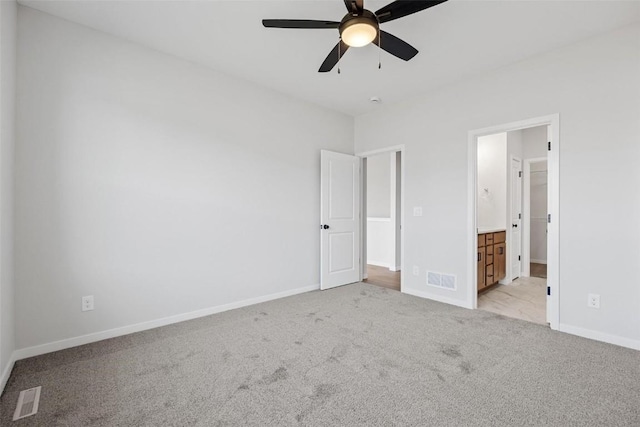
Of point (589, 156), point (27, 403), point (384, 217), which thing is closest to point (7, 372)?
point (27, 403)

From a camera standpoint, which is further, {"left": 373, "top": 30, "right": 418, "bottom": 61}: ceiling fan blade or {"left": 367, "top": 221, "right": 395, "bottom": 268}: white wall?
{"left": 367, "top": 221, "right": 395, "bottom": 268}: white wall

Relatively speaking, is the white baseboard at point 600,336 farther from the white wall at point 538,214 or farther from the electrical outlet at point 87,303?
the white wall at point 538,214

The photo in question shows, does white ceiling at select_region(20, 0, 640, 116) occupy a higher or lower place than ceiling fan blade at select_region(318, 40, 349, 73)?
higher

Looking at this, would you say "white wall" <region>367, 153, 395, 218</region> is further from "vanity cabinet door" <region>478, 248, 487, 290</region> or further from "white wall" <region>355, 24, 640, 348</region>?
"white wall" <region>355, 24, 640, 348</region>

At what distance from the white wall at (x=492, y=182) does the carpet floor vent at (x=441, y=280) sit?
5.19 ft

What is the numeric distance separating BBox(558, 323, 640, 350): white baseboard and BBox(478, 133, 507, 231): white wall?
223cm

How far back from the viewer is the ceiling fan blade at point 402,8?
5.87 feet

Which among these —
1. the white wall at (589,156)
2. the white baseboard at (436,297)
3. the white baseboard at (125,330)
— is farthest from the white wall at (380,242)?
the white baseboard at (125,330)

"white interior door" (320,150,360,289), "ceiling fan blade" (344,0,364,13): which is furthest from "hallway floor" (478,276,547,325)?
"ceiling fan blade" (344,0,364,13)

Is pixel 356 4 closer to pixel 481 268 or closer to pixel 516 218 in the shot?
pixel 481 268

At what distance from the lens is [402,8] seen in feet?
6.12

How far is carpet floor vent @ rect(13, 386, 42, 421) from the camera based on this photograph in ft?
5.54

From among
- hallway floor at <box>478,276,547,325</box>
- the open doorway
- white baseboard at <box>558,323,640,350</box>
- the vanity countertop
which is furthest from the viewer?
the open doorway

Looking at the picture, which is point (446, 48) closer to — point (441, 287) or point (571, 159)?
point (571, 159)
